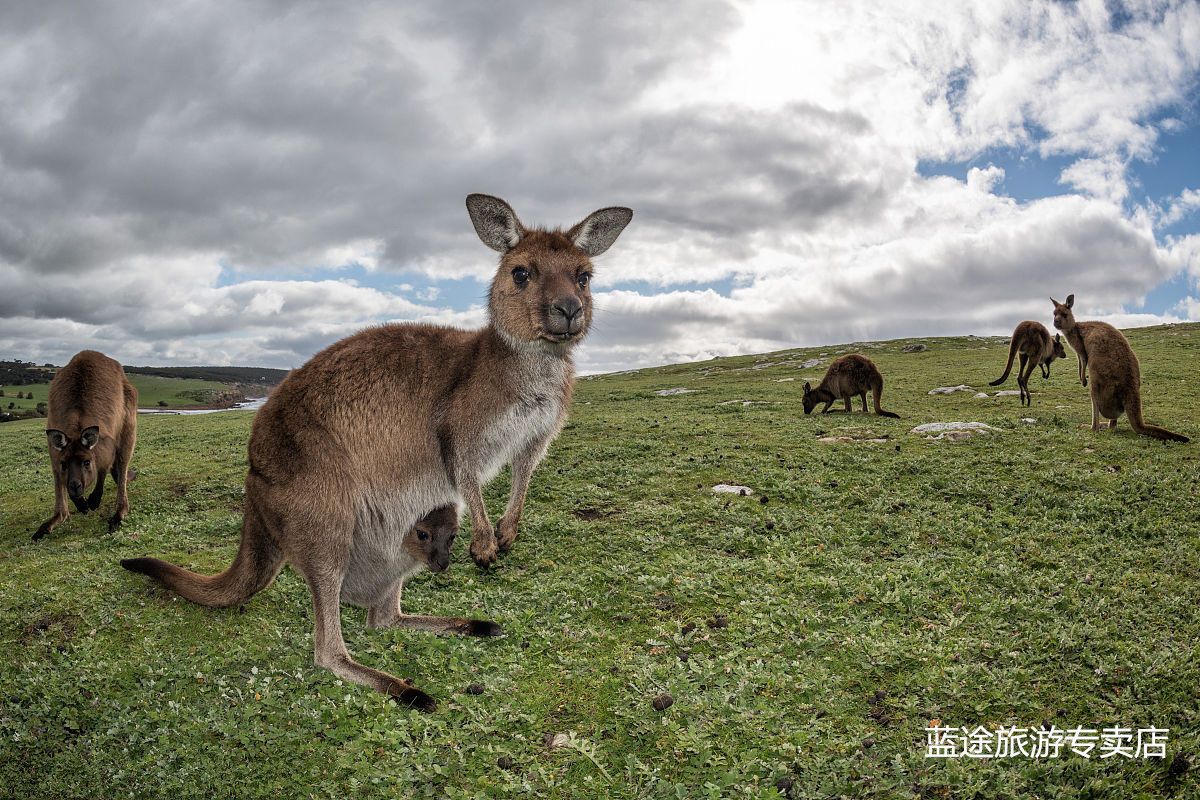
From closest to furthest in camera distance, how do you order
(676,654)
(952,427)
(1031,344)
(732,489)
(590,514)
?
(676,654) → (590,514) → (732,489) → (952,427) → (1031,344)

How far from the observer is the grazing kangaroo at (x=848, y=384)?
17000 millimetres

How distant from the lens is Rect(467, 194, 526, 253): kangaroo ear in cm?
577

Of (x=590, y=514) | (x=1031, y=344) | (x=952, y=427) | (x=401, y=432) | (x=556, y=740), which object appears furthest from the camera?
(x=1031, y=344)

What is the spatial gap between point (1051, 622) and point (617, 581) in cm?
348

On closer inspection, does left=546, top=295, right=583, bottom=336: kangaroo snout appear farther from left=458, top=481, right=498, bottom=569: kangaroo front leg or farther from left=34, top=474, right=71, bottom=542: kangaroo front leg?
left=34, top=474, right=71, bottom=542: kangaroo front leg

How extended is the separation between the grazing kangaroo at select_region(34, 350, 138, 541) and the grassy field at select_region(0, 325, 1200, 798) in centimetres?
54

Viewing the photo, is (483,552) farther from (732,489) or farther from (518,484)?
(732,489)

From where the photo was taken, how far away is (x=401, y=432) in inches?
210

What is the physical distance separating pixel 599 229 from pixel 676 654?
3.65 meters

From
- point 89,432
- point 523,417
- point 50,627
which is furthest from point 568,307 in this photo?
point 89,432

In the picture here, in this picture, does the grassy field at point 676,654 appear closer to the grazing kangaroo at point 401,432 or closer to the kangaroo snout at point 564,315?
the grazing kangaroo at point 401,432

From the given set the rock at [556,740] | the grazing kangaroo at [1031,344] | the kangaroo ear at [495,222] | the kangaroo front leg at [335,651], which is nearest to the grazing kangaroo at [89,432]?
the kangaroo front leg at [335,651]

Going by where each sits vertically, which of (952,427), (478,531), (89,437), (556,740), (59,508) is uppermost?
(89,437)

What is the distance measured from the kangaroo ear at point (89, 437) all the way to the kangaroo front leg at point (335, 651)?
637cm
